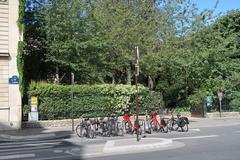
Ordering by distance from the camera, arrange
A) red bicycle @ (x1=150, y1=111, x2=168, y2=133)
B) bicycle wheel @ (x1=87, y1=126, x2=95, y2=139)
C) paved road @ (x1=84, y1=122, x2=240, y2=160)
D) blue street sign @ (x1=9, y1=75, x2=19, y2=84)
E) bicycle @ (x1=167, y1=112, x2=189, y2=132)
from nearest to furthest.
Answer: paved road @ (x1=84, y1=122, x2=240, y2=160)
bicycle wheel @ (x1=87, y1=126, x2=95, y2=139)
red bicycle @ (x1=150, y1=111, x2=168, y2=133)
bicycle @ (x1=167, y1=112, x2=189, y2=132)
blue street sign @ (x1=9, y1=75, x2=19, y2=84)

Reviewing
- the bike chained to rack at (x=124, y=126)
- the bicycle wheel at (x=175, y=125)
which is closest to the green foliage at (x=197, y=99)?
the bike chained to rack at (x=124, y=126)

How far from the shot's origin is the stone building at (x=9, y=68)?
25.0 m

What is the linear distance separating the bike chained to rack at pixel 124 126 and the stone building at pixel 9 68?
5530 mm

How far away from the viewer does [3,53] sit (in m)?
25.3

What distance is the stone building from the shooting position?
2495cm

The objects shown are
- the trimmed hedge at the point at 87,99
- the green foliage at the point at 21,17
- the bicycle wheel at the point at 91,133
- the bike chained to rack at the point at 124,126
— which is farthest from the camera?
the trimmed hedge at the point at 87,99

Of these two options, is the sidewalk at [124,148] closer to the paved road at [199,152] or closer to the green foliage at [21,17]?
the paved road at [199,152]

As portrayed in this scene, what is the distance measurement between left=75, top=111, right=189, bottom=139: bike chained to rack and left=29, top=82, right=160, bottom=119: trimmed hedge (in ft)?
18.1

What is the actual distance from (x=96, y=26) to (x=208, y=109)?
34.3 feet

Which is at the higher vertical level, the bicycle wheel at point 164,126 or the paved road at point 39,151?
the bicycle wheel at point 164,126

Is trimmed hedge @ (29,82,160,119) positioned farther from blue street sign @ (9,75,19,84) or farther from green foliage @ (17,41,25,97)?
blue street sign @ (9,75,19,84)

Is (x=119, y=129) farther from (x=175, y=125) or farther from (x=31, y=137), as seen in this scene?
(x=31, y=137)

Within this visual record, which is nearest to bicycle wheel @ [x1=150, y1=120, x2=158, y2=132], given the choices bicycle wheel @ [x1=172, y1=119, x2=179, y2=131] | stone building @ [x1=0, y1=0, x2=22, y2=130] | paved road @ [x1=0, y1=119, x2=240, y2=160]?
bicycle wheel @ [x1=172, y1=119, x2=179, y2=131]

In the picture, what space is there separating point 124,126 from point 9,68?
8.47 m
